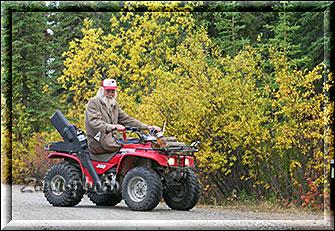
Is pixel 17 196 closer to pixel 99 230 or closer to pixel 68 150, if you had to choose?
pixel 68 150

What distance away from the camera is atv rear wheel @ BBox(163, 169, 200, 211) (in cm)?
1058

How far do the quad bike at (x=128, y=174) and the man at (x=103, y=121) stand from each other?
0.49 feet

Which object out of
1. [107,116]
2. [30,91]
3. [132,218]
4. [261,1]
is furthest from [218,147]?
[30,91]

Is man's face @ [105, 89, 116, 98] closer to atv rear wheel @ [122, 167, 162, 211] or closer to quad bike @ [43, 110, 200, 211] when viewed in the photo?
quad bike @ [43, 110, 200, 211]

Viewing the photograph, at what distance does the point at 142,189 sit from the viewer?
33.5ft

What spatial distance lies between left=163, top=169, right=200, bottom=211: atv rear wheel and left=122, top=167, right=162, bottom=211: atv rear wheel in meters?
0.51

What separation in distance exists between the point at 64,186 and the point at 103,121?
146 cm

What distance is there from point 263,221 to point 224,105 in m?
4.05

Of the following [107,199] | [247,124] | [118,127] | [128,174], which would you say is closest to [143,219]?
[128,174]

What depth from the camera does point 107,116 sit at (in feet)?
36.3

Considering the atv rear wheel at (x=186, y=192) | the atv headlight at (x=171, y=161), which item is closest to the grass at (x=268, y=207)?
the atv rear wheel at (x=186, y=192)

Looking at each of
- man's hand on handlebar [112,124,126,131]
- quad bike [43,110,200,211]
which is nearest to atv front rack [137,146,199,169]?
quad bike [43,110,200,211]

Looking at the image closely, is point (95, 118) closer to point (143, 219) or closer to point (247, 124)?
point (143, 219)

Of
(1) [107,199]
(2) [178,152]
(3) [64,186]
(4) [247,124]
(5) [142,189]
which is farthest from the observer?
(4) [247,124]
